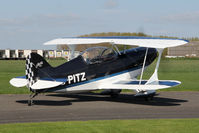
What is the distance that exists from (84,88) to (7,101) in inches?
118

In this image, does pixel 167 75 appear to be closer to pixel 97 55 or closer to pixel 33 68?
pixel 97 55

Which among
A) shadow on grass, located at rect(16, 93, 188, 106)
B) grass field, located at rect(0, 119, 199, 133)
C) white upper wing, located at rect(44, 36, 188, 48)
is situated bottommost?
shadow on grass, located at rect(16, 93, 188, 106)

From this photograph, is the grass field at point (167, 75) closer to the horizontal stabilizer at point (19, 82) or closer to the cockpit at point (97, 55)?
the cockpit at point (97, 55)

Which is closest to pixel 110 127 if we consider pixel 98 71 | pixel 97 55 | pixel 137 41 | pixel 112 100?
pixel 98 71

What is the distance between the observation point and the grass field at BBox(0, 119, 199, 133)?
7.67m

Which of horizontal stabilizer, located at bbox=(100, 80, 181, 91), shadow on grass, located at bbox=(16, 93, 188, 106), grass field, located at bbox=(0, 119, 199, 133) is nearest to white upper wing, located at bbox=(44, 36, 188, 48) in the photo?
horizontal stabilizer, located at bbox=(100, 80, 181, 91)

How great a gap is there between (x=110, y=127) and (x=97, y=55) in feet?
18.9

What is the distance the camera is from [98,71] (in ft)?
43.6

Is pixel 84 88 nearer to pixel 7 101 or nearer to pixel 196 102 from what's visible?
pixel 7 101

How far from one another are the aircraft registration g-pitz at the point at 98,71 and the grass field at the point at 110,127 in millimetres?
2879

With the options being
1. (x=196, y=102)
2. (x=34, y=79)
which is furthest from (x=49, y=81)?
(x=196, y=102)

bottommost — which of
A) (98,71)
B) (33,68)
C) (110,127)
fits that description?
(110,127)

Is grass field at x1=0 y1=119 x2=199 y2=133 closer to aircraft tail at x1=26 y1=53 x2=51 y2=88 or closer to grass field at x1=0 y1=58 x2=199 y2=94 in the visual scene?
aircraft tail at x1=26 y1=53 x2=51 y2=88

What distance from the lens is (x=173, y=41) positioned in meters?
12.7
